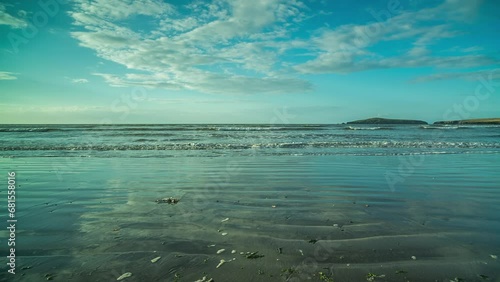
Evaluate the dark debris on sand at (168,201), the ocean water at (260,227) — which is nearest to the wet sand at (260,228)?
the ocean water at (260,227)

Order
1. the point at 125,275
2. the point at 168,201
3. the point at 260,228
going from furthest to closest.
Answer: the point at 168,201 < the point at 260,228 < the point at 125,275

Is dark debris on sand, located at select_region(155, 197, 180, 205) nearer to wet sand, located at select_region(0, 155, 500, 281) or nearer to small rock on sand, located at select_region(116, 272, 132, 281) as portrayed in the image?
wet sand, located at select_region(0, 155, 500, 281)

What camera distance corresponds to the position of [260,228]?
5.29 m

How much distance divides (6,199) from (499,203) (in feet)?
44.1

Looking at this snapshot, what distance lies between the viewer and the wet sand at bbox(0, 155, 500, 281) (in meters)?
3.84

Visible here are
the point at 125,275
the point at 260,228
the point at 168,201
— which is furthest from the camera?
the point at 168,201

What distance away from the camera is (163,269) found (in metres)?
3.89

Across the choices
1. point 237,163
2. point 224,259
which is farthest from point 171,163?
point 224,259

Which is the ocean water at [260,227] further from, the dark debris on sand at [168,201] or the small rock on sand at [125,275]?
the dark debris on sand at [168,201]

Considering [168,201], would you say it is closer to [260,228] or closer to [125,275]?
[260,228]

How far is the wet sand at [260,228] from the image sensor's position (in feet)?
12.6

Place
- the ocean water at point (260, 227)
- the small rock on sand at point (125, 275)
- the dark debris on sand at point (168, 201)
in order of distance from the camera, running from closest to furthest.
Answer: the small rock on sand at point (125, 275) < the ocean water at point (260, 227) < the dark debris on sand at point (168, 201)

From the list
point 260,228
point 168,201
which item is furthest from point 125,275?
→ point 168,201

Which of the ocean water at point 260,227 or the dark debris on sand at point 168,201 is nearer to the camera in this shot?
the ocean water at point 260,227
